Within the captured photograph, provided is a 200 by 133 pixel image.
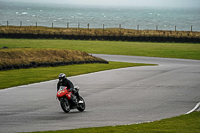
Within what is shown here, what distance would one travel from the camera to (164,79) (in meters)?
20.9

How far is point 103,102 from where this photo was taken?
44.5 feet

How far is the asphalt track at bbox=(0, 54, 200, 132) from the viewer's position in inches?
401

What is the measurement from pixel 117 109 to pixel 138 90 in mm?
4722

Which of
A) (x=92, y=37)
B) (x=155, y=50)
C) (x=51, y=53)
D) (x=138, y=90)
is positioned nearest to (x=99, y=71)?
(x=51, y=53)

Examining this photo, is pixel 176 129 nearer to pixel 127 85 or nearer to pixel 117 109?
pixel 117 109

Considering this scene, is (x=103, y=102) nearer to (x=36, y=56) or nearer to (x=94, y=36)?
(x=36, y=56)

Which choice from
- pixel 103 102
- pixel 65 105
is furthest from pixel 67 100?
pixel 103 102

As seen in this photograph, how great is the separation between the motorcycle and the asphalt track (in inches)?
9.8

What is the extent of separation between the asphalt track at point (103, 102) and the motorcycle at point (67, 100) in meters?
0.25

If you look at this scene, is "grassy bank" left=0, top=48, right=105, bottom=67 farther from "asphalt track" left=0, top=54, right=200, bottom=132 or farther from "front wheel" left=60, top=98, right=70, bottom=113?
"front wheel" left=60, top=98, right=70, bottom=113

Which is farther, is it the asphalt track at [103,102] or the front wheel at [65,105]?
the front wheel at [65,105]

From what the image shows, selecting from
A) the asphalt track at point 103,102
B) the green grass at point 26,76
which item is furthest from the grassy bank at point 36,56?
the asphalt track at point 103,102

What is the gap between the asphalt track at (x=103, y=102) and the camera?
10.2 m

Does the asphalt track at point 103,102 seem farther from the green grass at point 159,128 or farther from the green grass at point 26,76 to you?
the green grass at point 26,76
